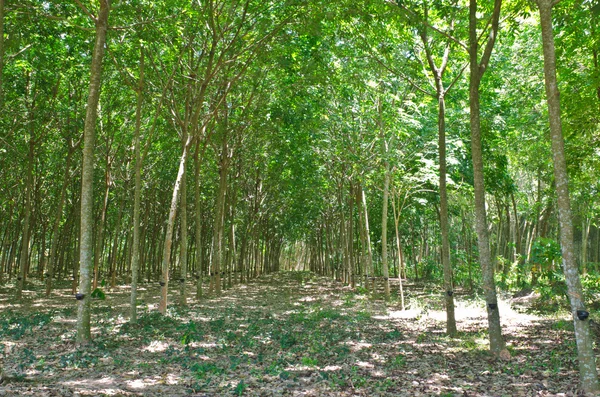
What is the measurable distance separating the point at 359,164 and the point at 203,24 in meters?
8.52

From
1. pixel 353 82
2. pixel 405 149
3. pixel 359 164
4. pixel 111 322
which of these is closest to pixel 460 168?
pixel 405 149

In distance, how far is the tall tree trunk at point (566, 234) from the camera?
5684 mm

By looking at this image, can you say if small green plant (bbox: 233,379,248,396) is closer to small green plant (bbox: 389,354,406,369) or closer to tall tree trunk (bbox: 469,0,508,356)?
small green plant (bbox: 389,354,406,369)

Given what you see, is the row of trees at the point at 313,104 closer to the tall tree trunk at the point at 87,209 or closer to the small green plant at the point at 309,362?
the tall tree trunk at the point at 87,209

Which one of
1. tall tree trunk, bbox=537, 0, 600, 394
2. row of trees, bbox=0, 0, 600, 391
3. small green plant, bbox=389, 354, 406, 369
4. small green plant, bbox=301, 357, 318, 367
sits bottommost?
small green plant, bbox=389, 354, 406, 369

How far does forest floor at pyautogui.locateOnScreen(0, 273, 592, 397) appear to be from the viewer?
20.6 ft

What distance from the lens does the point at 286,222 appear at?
Result: 144ft

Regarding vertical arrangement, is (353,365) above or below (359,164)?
below

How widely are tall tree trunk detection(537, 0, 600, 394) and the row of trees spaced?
0.08ft

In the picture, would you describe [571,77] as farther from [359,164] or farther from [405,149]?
[359,164]

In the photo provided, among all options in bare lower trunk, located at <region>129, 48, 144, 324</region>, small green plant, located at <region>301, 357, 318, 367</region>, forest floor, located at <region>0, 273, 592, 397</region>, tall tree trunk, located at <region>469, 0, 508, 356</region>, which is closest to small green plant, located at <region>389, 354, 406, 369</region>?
forest floor, located at <region>0, 273, 592, 397</region>

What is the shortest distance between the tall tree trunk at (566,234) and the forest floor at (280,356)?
1.56 feet

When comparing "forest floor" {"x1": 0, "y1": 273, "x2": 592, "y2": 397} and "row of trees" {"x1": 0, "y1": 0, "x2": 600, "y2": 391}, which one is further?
"row of trees" {"x1": 0, "y1": 0, "x2": 600, "y2": 391}

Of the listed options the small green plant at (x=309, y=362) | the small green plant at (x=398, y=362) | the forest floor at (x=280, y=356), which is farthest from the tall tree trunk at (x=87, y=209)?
the small green plant at (x=398, y=362)
